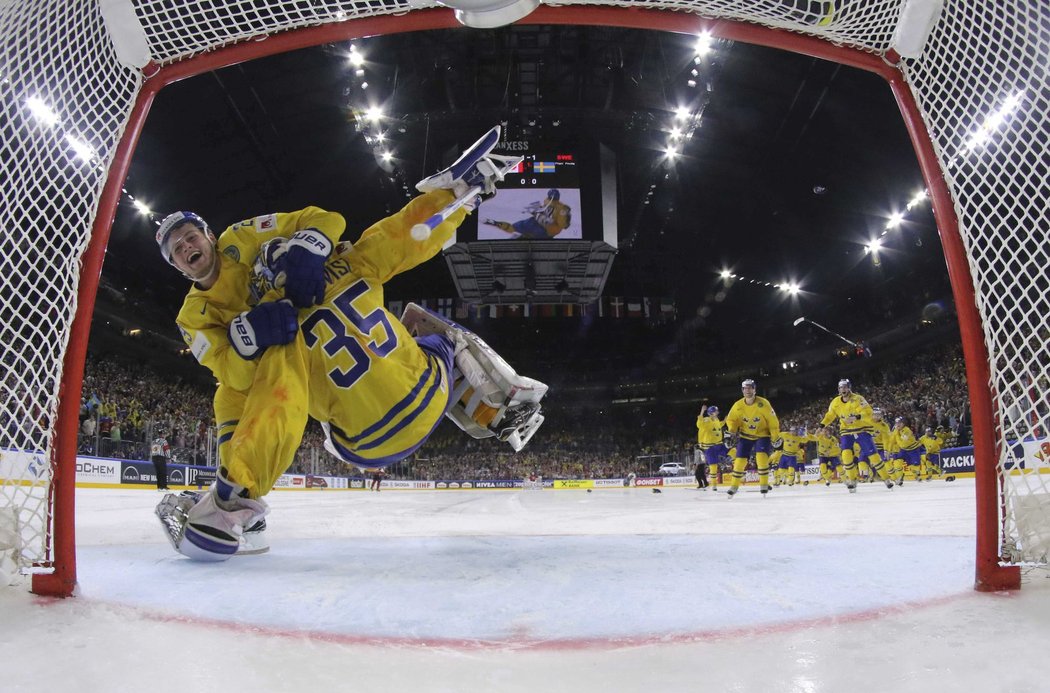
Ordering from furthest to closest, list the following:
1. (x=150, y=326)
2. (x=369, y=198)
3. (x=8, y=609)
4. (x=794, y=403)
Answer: (x=794, y=403), (x=150, y=326), (x=369, y=198), (x=8, y=609)

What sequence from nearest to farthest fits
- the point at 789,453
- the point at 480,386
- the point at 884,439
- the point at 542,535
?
the point at 480,386
the point at 542,535
the point at 884,439
the point at 789,453

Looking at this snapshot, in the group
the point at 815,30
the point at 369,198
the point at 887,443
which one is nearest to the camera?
the point at 815,30

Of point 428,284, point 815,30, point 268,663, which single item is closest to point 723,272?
point 428,284

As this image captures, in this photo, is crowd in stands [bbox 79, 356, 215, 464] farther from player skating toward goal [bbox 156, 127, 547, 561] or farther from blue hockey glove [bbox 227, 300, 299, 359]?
blue hockey glove [bbox 227, 300, 299, 359]

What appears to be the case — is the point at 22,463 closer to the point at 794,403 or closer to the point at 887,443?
the point at 887,443

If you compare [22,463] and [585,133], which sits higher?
[585,133]

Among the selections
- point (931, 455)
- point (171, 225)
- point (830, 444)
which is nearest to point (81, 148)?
point (171, 225)

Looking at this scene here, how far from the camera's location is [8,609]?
4.43ft

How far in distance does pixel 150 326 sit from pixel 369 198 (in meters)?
8.91

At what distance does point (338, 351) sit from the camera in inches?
80.3

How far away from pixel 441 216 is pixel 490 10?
96 centimetres

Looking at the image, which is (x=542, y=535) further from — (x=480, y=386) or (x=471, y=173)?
(x=471, y=173)

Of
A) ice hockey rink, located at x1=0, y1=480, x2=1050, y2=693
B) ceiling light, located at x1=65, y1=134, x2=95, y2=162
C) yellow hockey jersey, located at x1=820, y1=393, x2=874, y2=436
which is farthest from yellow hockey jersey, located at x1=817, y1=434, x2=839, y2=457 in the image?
ceiling light, located at x1=65, y1=134, x2=95, y2=162

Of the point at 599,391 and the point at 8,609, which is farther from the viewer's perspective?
the point at 599,391
